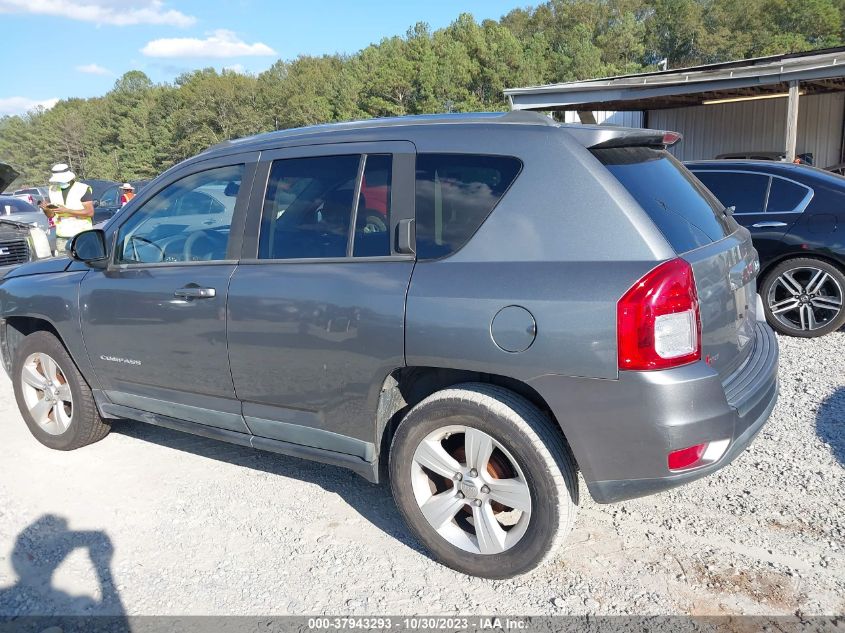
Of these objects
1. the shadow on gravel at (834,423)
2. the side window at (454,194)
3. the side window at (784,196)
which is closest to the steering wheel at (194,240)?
the side window at (454,194)

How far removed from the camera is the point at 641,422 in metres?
2.46

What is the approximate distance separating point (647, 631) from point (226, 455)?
9.19ft

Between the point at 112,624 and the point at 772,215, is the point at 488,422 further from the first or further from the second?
the point at 772,215

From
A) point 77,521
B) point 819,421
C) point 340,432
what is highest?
point 340,432

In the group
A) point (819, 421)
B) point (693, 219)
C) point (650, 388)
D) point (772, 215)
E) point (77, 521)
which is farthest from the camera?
point (772, 215)

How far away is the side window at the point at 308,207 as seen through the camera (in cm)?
321

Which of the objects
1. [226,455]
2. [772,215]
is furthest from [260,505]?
[772,215]

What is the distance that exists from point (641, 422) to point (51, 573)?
8.94ft

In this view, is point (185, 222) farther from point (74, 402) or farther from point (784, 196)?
point (784, 196)

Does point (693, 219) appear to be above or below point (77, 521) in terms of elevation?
above

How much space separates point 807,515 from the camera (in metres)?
3.32

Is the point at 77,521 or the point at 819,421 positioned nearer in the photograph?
the point at 77,521

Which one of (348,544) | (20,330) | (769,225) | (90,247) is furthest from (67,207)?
(769,225)

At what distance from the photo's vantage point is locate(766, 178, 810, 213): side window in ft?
20.5
